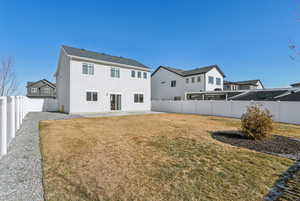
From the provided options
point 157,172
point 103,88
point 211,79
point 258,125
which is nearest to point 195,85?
point 211,79

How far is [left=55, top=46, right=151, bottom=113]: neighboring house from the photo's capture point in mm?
14188

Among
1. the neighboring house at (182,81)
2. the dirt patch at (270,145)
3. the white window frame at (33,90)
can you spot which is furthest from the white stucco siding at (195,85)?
the white window frame at (33,90)

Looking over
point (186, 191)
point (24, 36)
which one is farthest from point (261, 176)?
point (24, 36)

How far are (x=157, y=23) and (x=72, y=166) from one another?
16.2 m

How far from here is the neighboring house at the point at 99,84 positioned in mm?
14188

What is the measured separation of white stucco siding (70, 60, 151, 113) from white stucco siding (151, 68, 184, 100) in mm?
8316

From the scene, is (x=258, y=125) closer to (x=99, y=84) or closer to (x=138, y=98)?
(x=99, y=84)

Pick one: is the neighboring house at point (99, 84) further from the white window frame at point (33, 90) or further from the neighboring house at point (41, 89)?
the white window frame at point (33, 90)

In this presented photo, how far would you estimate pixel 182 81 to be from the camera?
83.4 ft

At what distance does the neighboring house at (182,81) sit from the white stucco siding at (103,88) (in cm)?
838

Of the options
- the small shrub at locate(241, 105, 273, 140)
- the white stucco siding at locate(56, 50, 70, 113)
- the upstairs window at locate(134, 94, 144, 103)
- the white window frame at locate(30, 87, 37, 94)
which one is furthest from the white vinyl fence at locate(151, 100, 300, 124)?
the white window frame at locate(30, 87, 37, 94)

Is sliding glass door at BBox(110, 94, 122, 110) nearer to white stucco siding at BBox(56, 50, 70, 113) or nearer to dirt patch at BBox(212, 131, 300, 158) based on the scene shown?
white stucco siding at BBox(56, 50, 70, 113)

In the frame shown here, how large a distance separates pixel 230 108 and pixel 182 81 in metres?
12.6

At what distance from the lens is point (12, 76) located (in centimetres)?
2198
